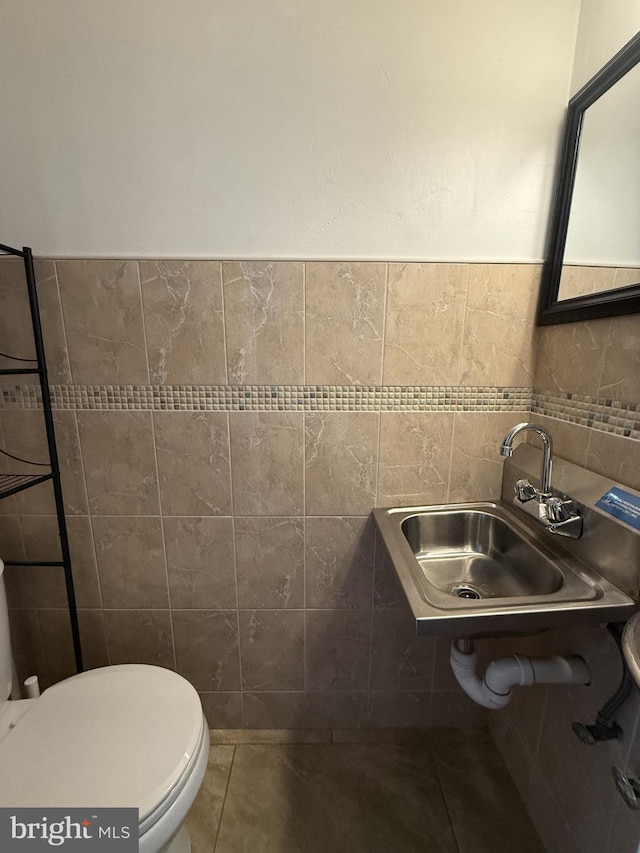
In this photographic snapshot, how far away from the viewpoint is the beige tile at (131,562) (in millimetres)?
1186

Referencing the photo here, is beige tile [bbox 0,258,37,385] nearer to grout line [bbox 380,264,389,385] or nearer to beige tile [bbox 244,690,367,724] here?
grout line [bbox 380,264,389,385]


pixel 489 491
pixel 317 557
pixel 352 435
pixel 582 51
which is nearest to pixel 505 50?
pixel 582 51

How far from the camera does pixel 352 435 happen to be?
1.14 metres

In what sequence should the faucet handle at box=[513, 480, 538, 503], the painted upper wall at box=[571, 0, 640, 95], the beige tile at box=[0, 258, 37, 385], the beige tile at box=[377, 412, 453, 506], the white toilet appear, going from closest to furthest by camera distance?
the white toilet → the painted upper wall at box=[571, 0, 640, 95] → the faucet handle at box=[513, 480, 538, 503] → the beige tile at box=[0, 258, 37, 385] → the beige tile at box=[377, 412, 453, 506]

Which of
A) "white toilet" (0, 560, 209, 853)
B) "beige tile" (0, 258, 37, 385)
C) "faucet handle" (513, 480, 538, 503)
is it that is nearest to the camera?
"white toilet" (0, 560, 209, 853)

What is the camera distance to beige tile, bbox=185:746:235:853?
1034 millimetres

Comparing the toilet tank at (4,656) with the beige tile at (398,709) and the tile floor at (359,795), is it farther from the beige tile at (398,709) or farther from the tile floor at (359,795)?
the beige tile at (398,709)

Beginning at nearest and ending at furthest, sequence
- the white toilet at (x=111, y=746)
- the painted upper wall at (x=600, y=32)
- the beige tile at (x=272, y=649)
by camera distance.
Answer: the white toilet at (x=111, y=746), the painted upper wall at (x=600, y=32), the beige tile at (x=272, y=649)

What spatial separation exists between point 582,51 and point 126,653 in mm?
2238

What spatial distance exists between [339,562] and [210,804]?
2.65ft

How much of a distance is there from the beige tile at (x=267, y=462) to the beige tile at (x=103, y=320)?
1.12 ft

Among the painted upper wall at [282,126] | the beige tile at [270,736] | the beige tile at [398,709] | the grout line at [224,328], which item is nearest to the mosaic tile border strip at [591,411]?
the painted upper wall at [282,126]

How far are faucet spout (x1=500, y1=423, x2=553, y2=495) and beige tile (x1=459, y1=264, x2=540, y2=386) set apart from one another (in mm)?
275

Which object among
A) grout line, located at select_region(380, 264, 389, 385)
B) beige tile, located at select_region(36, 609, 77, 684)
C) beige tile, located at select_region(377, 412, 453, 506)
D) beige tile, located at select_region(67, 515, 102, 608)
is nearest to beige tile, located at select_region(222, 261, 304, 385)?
→ grout line, located at select_region(380, 264, 389, 385)
